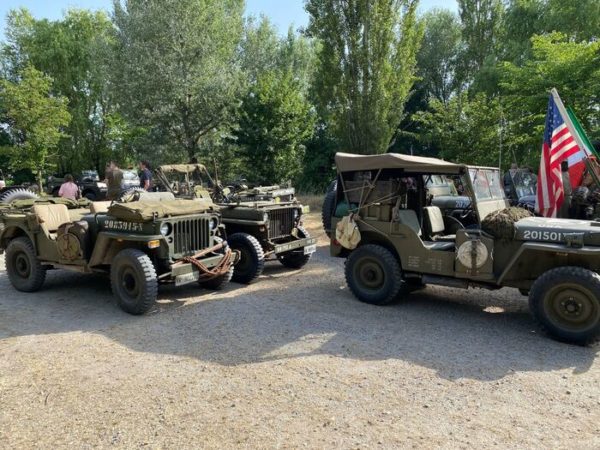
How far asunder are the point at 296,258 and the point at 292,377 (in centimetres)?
474

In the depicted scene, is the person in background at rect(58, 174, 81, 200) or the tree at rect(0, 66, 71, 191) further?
the tree at rect(0, 66, 71, 191)

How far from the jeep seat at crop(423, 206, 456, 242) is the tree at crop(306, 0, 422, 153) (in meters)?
12.7

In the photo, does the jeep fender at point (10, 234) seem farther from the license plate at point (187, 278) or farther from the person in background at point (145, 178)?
the person in background at point (145, 178)

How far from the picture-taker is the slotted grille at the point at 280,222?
8.35 m

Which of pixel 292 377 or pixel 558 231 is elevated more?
pixel 558 231

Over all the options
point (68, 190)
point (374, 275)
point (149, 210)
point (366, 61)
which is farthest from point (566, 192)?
point (366, 61)

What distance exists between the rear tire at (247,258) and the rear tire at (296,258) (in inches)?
42.4

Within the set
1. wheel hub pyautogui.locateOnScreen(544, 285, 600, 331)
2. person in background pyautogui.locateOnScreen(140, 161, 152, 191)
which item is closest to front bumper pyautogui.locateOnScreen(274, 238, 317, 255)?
wheel hub pyautogui.locateOnScreen(544, 285, 600, 331)

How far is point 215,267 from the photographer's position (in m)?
6.71

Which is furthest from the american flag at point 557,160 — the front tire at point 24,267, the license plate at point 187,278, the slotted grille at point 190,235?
the front tire at point 24,267

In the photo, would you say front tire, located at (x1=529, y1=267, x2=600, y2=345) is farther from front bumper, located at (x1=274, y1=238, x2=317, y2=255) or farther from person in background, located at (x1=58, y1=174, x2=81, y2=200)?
person in background, located at (x1=58, y1=174, x2=81, y2=200)

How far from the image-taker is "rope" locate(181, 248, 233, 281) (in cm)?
633

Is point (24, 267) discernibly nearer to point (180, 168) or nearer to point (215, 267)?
point (215, 267)

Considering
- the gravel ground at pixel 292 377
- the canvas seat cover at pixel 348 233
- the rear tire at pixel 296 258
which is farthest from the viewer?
the rear tire at pixel 296 258
